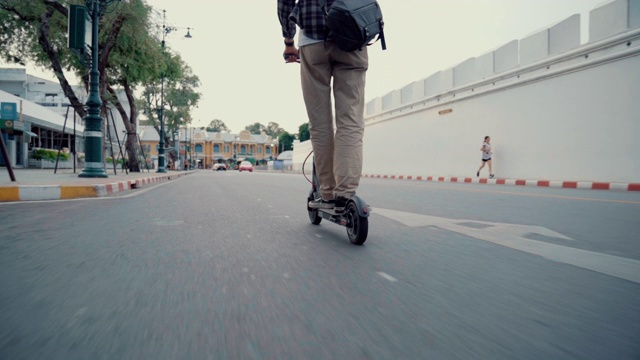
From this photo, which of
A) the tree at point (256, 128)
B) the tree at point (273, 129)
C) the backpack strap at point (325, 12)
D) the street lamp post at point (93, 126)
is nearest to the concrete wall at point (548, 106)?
the backpack strap at point (325, 12)

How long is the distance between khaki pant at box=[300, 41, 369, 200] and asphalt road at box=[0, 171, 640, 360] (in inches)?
19.5

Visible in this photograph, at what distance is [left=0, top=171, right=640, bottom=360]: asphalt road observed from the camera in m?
1.35

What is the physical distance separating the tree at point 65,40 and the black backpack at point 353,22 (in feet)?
45.2

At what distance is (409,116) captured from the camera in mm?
25125

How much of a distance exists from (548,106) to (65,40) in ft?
61.6

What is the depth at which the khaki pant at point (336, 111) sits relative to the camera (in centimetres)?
316

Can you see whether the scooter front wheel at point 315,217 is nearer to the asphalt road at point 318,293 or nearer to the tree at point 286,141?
the asphalt road at point 318,293

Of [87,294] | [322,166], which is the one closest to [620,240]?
[322,166]

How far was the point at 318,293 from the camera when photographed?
1.90 meters

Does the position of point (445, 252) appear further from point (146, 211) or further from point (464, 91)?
point (464, 91)

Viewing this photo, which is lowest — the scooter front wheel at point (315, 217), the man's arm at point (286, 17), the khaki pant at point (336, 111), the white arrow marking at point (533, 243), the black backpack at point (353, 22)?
the white arrow marking at point (533, 243)

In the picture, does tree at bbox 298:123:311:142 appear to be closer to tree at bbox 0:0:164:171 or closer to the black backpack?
tree at bbox 0:0:164:171

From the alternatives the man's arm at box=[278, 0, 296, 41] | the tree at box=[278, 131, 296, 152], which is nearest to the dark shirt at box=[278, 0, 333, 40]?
the man's arm at box=[278, 0, 296, 41]

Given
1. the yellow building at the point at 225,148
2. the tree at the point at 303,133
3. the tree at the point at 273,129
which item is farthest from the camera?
the tree at the point at 273,129
